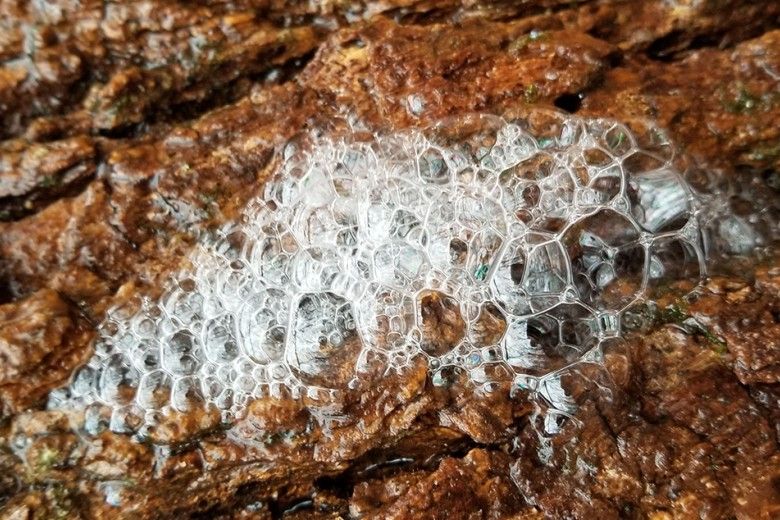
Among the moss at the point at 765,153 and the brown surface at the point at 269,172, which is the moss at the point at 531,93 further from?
the moss at the point at 765,153

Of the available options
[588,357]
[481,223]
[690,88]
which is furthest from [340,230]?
[690,88]

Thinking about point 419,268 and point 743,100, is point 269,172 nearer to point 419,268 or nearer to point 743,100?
point 419,268

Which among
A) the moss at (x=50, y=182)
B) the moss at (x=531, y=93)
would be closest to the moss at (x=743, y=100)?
the moss at (x=531, y=93)

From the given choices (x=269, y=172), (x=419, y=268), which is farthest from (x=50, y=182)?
(x=419, y=268)

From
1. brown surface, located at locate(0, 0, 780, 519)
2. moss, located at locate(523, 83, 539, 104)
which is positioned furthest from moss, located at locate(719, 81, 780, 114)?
moss, located at locate(523, 83, 539, 104)

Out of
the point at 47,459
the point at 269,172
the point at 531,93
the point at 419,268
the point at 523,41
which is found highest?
the point at 523,41

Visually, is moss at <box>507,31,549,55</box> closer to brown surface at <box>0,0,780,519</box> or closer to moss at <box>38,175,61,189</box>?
brown surface at <box>0,0,780,519</box>
